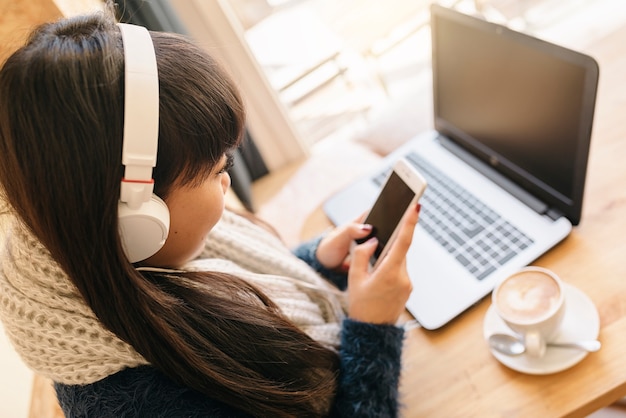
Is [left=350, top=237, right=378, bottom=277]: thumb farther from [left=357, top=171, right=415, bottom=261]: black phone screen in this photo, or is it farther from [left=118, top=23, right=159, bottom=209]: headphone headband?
Result: [left=118, top=23, right=159, bottom=209]: headphone headband

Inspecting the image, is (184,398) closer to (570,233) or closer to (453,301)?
(453,301)

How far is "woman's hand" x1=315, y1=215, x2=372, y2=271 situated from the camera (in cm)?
90

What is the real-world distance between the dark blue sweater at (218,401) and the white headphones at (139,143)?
0.17 metres

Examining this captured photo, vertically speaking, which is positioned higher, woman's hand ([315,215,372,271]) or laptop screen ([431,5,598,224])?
laptop screen ([431,5,598,224])

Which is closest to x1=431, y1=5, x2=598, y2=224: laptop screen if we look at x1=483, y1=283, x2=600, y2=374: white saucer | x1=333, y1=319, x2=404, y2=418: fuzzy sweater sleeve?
x1=483, y1=283, x2=600, y2=374: white saucer

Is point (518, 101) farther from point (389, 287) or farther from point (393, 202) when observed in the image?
point (389, 287)

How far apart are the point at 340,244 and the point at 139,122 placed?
489 millimetres

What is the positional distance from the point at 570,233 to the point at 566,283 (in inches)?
3.8

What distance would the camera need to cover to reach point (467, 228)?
0.91 metres

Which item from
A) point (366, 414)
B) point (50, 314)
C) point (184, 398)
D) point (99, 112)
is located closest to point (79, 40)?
point (99, 112)

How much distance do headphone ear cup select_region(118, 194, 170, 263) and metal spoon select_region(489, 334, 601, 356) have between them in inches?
18.4

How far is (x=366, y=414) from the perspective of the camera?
2.35 feet

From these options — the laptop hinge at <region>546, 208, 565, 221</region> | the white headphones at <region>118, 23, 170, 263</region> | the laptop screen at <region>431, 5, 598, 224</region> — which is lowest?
the laptop hinge at <region>546, 208, 565, 221</region>

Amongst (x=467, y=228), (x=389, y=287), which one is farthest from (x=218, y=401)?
(x=467, y=228)
